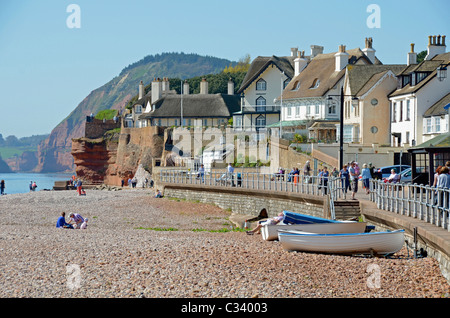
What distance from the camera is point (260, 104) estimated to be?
3004 inches

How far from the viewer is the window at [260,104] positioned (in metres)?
76.2

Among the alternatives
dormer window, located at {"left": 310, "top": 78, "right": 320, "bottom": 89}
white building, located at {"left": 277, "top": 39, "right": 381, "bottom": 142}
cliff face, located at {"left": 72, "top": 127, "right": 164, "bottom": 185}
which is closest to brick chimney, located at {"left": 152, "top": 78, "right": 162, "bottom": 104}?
cliff face, located at {"left": 72, "top": 127, "right": 164, "bottom": 185}

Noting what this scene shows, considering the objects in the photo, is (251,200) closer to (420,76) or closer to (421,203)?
(420,76)

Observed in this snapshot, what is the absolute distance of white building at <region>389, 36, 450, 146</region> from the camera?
139ft

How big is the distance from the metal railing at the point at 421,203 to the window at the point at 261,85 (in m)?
52.1

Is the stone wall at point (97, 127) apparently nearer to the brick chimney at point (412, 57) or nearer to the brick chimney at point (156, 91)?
the brick chimney at point (156, 91)

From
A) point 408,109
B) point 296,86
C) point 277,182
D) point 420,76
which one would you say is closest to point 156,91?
point 296,86

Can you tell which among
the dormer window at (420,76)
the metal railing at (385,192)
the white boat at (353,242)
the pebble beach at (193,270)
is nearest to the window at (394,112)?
the dormer window at (420,76)

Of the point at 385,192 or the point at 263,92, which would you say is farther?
the point at 263,92

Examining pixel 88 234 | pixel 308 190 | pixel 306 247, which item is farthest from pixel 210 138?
pixel 306 247

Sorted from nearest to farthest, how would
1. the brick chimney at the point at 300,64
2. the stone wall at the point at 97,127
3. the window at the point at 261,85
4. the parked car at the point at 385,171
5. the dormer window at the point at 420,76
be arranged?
1. the parked car at the point at 385,171
2. the dormer window at the point at 420,76
3. the brick chimney at the point at 300,64
4. the window at the point at 261,85
5. the stone wall at the point at 97,127

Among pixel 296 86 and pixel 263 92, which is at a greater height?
pixel 263 92

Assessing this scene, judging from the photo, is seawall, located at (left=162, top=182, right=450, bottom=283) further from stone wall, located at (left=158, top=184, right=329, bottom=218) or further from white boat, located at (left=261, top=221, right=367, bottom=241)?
white boat, located at (left=261, top=221, right=367, bottom=241)

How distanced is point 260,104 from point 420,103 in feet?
111
